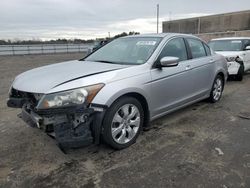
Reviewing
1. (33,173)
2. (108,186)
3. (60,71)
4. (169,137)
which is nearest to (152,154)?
(169,137)

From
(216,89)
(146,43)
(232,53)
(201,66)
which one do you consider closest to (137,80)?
(146,43)

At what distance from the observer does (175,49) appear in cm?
435

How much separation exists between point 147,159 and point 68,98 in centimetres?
126

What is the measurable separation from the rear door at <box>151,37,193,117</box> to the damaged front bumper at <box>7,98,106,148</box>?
109 centimetres

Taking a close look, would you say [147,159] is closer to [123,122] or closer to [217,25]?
[123,122]

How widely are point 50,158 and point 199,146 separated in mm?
2049

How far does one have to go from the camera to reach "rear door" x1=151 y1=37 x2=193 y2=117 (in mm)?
3795

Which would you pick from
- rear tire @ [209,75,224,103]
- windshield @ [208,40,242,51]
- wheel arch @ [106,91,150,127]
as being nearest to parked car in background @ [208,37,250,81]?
windshield @ [208,40,242,51]

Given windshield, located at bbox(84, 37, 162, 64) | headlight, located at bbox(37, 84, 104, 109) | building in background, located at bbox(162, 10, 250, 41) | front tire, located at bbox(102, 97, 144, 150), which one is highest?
building in background, located at bbox(162, 10, 250, 41)

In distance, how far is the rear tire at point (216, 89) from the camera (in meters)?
5.53

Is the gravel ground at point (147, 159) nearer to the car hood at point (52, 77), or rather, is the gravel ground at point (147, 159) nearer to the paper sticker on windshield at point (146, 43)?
the car hood at point (52, 77)

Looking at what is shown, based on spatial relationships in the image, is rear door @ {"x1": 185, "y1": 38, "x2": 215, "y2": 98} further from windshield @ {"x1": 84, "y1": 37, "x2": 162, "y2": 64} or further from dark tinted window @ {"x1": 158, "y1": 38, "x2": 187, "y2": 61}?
windshield @ {"x1": 84, "y1": 37, "x2": 162, "y2": 64}

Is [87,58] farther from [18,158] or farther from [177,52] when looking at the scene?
[18,158]

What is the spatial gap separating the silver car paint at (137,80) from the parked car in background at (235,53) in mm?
3650
